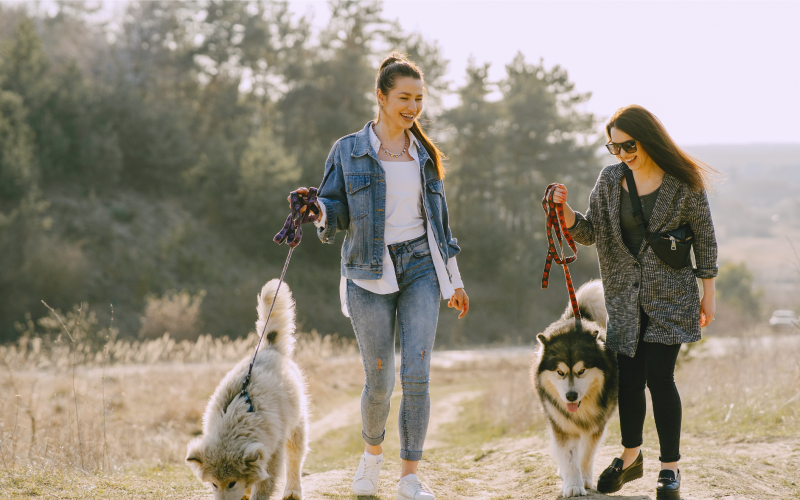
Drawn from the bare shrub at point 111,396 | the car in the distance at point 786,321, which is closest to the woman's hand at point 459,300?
the bare shrub at point 111,396

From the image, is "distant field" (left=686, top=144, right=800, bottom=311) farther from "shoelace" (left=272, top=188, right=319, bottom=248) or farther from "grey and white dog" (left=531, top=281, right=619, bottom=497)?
"shoelace" (left=272, top=188, right=319, bottom=248)

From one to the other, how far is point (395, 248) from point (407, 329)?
0.47 metres

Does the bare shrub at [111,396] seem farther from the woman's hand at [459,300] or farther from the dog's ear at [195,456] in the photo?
the woman's hand at [459,300]

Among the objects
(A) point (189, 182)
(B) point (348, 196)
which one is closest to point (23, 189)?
(A) point (189, 182)

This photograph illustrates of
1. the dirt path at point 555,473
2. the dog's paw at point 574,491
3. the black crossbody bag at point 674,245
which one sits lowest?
the dirt path at point 555,473

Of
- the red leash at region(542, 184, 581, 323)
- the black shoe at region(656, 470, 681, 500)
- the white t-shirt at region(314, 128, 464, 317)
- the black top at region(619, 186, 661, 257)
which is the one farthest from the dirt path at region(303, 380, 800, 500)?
the black top at region(619, 186, 661, 257)

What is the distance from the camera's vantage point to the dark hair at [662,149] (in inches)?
132

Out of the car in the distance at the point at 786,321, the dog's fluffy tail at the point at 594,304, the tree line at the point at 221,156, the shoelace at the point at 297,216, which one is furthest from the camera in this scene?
the tree line at the point at 221,156

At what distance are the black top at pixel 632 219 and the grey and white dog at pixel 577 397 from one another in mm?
581

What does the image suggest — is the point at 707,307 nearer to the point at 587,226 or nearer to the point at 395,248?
the point at 587,226

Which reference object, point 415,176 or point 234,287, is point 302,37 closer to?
point 234,287

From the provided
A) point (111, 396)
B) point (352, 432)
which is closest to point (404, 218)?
point (111, 396)

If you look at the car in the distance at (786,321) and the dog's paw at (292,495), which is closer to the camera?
the dog's paw at (292,495)

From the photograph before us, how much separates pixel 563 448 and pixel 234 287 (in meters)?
19.7
